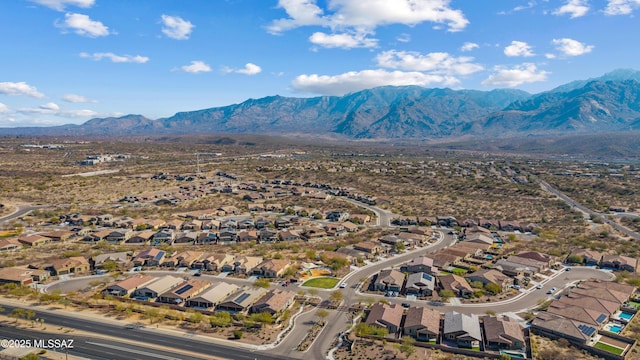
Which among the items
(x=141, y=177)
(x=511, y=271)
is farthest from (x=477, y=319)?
(x=141, y=177)

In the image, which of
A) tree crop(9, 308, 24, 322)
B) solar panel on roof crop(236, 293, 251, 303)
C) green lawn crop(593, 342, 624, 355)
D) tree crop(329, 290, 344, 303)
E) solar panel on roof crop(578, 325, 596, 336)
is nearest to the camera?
green lawn crop(593, 342, 624, 355)

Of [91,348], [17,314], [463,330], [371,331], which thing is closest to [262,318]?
[371,331]

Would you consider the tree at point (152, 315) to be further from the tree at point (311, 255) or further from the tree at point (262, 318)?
the tree at point (311, 255)

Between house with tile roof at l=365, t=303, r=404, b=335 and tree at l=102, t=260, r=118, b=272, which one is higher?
tree at l=102, t=260, r=118, b=272

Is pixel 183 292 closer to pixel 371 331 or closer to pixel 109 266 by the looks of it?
pixel 109 266

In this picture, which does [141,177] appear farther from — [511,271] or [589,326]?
[589,326]

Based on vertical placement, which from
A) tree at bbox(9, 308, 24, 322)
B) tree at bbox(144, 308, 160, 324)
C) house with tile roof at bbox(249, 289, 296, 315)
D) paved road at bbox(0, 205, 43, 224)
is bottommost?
tree at bbox(144, 308, 160, 324)

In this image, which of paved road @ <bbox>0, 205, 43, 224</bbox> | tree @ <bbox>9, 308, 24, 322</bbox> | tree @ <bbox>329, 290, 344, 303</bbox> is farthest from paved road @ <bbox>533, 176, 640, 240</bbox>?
paved road @ <bbox>0, 205, 43, 224</bbox>

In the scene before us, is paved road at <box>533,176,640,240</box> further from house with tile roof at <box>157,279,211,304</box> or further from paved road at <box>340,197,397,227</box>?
house with tile roof at <box>157,279,211,304</box>
